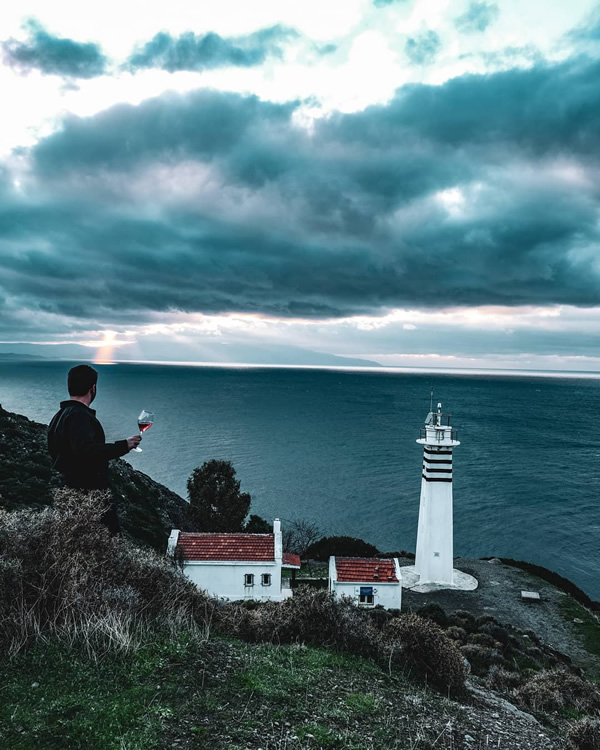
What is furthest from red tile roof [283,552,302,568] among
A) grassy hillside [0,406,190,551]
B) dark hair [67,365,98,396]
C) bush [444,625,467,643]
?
dark hair [67,365,98,396]

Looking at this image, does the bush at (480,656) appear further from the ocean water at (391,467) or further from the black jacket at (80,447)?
the ocean water at (391,467)

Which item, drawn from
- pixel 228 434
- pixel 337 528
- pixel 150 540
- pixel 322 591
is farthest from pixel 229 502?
pixel 228 434

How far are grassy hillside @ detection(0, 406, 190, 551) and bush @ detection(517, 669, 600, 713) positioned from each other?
1812 cm

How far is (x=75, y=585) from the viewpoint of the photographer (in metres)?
5.68

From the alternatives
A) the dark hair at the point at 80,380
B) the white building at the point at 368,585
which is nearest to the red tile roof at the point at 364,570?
the white building at the point at 368,585

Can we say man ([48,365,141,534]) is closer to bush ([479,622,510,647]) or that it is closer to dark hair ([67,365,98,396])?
dark hair ([67,365,98,396])

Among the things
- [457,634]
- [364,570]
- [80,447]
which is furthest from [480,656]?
[80,447]

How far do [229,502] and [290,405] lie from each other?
110584 mm

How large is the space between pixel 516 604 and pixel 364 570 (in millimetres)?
9741

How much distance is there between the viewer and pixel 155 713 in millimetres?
4402

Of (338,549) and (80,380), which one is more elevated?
(80,380)

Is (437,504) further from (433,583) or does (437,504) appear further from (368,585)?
(368,585)

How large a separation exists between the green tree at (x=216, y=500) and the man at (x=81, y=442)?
1156 inches

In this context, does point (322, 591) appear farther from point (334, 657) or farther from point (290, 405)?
point (290, 405)
